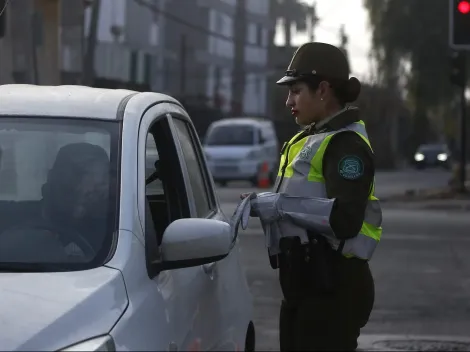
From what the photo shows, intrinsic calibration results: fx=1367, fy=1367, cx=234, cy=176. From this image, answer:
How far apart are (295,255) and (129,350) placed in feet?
4.47

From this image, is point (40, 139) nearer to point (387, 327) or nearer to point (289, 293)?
point (289, 293)

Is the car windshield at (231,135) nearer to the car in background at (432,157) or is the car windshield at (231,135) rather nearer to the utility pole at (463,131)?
the utility pole at (463,131)

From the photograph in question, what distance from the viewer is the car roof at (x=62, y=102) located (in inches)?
196

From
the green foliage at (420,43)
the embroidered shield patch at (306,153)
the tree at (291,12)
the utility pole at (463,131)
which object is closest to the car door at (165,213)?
the embroidered shield patch at (306,153)

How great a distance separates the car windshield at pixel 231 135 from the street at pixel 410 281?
51.5 feet

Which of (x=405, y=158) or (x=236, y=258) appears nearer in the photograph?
(x=236, y=258)

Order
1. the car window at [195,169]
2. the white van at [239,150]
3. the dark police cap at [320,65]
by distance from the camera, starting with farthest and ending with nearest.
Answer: the white van at [239,150] < the car window at [195,169] < the dark police cap at [320,65]

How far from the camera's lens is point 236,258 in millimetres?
5922

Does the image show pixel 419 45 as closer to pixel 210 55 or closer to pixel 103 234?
pixel 210 55

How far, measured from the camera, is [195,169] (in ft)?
19.2

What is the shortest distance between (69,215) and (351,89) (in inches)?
53.7

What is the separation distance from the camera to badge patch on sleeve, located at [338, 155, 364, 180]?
507 cm

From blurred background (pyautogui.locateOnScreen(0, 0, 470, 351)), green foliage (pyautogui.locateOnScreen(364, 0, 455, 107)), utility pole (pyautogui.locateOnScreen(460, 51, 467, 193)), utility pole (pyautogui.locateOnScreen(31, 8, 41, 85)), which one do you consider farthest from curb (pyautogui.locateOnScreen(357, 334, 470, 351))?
green foliage (pyautogui.locateOnScreen(364, 0, 455, 107))

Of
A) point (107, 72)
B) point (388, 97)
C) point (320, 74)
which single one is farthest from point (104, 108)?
point (388, 97)
